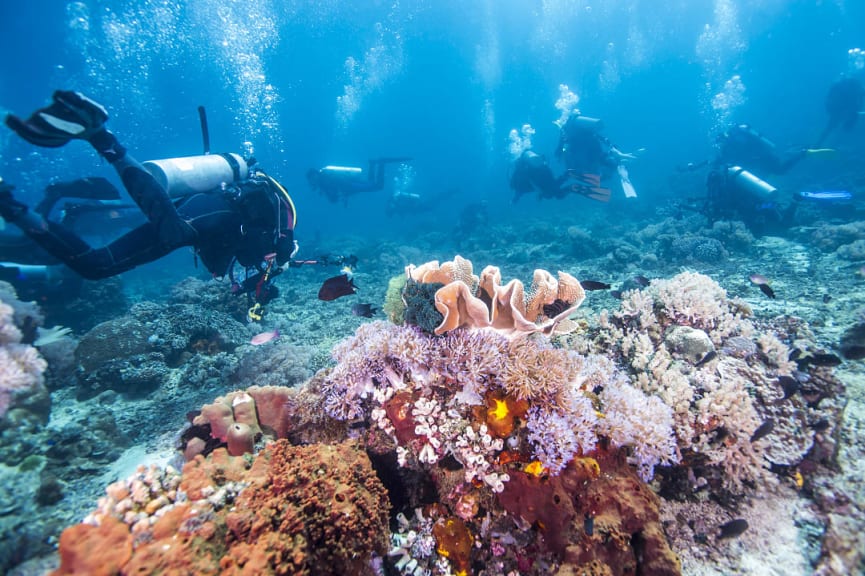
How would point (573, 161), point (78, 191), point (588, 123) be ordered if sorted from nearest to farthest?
point (78, 191)
point (588, 123)
point (573, 161)

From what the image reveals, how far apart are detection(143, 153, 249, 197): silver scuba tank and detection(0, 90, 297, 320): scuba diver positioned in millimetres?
16

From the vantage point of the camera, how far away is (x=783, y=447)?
2.88 m

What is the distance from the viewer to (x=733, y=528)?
93.9 inches

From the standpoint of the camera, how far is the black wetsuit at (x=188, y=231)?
4824mm

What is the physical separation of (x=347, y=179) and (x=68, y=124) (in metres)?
17.6

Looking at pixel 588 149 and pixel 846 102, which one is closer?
pixel 588 149

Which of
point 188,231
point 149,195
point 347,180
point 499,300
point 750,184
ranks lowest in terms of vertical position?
point 499,300

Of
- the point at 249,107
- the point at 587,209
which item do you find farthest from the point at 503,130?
the point at 587,209

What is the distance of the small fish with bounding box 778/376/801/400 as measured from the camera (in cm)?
315

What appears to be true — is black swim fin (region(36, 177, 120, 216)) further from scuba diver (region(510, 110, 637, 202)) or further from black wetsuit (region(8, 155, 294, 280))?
scuba diver (region(510, 110, 637, 202))

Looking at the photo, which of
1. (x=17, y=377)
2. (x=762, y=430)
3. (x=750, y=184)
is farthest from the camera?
(x=750, y=184)

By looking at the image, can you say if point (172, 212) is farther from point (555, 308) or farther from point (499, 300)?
point (555, 308)

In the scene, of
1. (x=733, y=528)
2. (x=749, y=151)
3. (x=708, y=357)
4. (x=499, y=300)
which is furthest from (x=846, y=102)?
(x=499, y=300)

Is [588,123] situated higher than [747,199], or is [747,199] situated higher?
[588,123]
